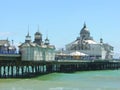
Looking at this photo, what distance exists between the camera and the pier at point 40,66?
210 ft

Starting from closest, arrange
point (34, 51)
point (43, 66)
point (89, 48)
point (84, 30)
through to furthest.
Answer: point (34, 51), point (43, 66), point (89, 48), point (84, 30)

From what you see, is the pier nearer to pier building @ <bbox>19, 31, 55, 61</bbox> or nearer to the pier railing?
the pier railing

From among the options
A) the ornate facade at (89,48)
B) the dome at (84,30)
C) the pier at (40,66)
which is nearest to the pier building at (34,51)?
the pier at (40,66)

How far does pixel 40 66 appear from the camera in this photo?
83.5 meters

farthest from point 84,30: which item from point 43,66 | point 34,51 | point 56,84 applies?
point 56,84

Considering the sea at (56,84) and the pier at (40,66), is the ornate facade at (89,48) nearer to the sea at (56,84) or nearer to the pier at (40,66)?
the pier at (40,66)

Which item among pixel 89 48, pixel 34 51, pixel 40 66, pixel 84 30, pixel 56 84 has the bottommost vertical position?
pixel 56 84

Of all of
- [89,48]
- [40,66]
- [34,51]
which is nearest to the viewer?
[34,51]

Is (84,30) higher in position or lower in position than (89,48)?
higher

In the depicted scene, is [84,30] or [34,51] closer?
[34,51]

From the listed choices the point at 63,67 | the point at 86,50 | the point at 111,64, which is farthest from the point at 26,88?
the point at 86,50

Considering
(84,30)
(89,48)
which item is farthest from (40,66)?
(84,30)

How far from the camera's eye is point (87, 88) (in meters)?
46.0

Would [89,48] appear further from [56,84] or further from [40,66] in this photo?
[56,84]
